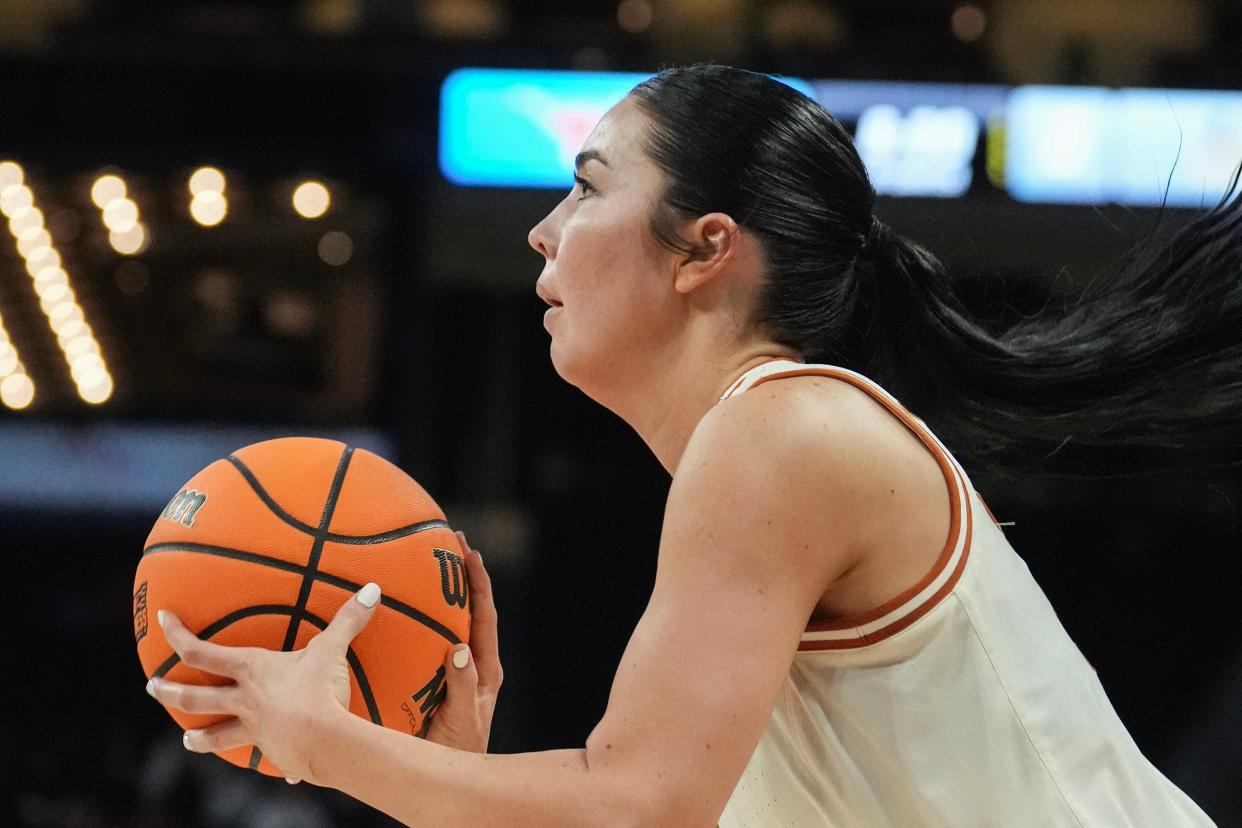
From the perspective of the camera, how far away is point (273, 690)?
5.42ft

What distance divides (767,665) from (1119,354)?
91 centimetres

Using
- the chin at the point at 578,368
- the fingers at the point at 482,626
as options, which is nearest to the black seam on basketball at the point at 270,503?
the fingers at the point at 482,626

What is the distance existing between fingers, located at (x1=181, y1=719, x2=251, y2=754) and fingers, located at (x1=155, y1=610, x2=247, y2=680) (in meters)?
0.09

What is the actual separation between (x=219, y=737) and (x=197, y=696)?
0.26 ft

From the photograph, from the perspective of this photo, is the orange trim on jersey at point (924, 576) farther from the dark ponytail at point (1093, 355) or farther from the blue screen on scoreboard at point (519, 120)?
the blue screen on scoreboard at point (519, 120)

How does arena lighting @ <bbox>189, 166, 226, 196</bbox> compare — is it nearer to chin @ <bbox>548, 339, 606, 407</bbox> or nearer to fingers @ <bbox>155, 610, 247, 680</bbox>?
chin @ <bbox>548, 339, 606, 407</bbox>

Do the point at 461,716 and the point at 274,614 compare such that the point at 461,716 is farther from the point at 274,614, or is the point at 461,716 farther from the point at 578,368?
the point at 578,368

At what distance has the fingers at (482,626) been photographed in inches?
83.0

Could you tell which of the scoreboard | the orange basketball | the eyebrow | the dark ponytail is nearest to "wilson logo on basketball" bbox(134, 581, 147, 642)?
the orange basketball

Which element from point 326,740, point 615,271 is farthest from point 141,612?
point 615,271

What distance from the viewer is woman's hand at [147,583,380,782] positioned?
1.61 meters

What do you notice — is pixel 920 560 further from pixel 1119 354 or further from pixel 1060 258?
pixel 1060 258

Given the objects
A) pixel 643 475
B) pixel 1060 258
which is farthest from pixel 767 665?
pixel 643 475

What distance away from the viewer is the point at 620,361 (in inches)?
76.0
